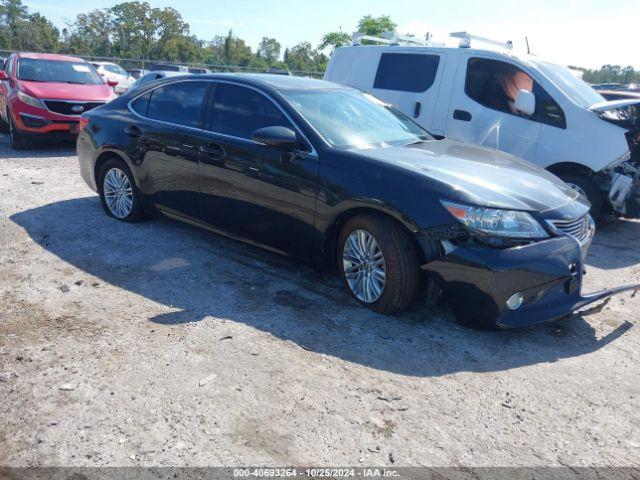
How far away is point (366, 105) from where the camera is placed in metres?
5.18

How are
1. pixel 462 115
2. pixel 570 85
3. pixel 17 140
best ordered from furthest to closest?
pixel 17 140 < pixel 462 115 < pixel 570 85

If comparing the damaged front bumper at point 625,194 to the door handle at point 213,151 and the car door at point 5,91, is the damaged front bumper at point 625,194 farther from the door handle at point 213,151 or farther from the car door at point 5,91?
the car door at point 5,91

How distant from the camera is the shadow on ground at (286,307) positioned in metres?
3.60

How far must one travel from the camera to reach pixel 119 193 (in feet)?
19.8

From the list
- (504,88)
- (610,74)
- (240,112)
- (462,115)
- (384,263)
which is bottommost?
(384,263)

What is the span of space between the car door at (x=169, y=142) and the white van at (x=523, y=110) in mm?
3529

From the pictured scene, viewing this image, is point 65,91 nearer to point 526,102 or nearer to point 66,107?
point 66,107

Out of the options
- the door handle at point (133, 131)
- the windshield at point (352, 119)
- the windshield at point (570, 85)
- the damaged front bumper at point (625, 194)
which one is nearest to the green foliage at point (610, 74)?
the windshield at point (570, 85)

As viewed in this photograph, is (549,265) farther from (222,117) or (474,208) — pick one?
(222,117)

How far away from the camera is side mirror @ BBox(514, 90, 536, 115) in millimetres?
6676

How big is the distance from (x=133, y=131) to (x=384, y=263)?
3153 mm

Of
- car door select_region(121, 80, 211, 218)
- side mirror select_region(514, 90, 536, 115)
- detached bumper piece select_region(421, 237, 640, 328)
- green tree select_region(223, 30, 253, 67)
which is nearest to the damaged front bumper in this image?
side mirror select_region(514, 90, 536, 115)

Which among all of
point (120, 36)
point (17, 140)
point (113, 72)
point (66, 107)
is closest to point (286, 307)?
point (66, 107)

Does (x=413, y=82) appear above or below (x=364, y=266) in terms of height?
above
